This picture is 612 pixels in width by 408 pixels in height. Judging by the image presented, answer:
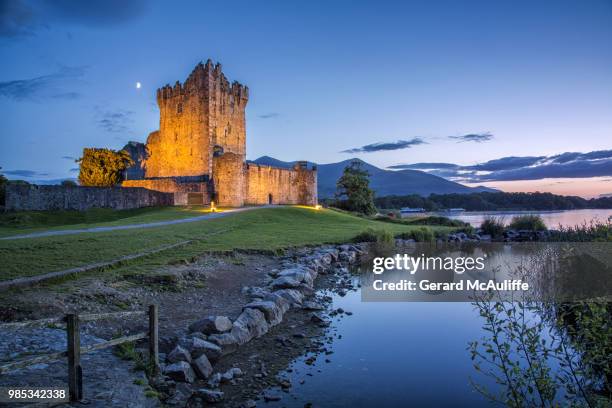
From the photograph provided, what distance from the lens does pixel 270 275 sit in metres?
14.0

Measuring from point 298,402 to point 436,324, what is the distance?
5305mm

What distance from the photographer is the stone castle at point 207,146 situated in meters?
43.7

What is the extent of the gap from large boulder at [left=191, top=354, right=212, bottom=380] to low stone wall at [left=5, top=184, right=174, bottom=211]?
30.3m

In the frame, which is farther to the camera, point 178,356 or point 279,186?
point 279,186

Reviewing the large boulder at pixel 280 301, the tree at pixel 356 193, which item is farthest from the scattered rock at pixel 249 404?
the tree at pixel 356 193

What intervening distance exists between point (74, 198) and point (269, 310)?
2912cm

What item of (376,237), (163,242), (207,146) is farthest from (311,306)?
(207,146)

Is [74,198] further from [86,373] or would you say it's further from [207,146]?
[86,373]

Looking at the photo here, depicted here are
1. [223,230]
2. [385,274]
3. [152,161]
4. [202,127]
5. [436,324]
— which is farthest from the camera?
[152,161]

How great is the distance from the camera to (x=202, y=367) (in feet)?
21.8

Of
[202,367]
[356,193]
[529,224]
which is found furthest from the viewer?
[356,193]

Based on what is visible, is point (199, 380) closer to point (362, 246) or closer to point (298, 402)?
point (298, 402)

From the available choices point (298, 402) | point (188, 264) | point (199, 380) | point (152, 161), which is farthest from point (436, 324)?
point (152, 161)

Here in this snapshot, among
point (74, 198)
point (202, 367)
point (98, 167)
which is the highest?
point (98, 167)
